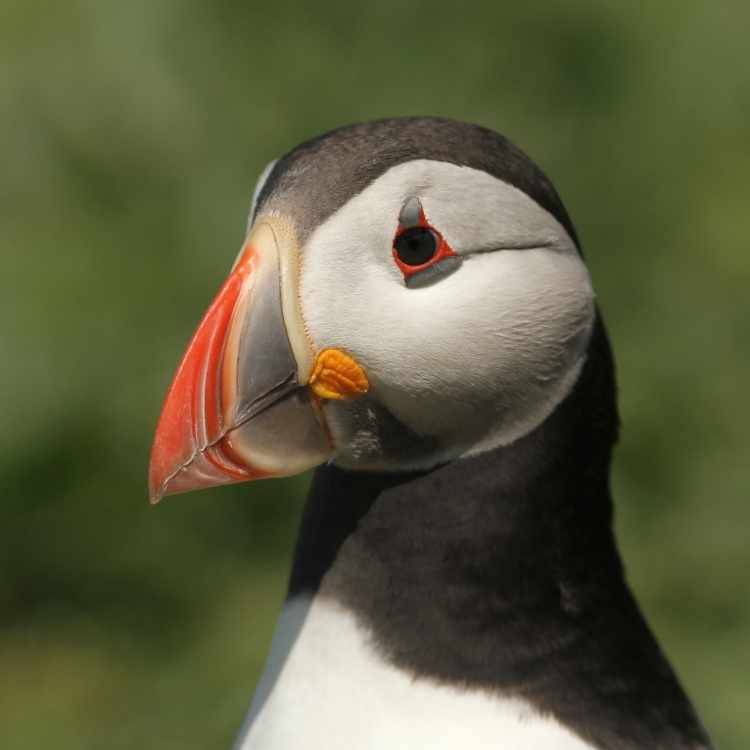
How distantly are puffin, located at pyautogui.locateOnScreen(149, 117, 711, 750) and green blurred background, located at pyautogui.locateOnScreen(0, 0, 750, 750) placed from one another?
183cm

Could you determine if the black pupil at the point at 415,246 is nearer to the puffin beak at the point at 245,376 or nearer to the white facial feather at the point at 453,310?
the white facial feather at the point at 453,310

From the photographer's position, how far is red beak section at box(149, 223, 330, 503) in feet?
8.18

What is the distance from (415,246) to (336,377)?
22cm

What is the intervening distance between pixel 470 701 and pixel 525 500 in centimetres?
31

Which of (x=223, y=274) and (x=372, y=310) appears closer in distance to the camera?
(x=372, y=310)

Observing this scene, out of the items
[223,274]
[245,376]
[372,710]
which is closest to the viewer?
[245,376]

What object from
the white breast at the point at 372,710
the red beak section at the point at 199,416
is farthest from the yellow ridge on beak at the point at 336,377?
the white breast at the point at 372,710

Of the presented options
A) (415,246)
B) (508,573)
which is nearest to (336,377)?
(415,246)

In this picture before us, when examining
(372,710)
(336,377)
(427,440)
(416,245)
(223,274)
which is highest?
(416,245)

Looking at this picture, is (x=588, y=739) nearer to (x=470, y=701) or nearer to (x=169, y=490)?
(x=470, y=701)

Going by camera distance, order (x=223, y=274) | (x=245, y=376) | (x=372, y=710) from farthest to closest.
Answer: (x=223, y=274), (x=372, y=710), (x=245, y=376)

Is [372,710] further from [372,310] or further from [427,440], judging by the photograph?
[372,310]

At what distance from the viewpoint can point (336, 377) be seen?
99.7 inches

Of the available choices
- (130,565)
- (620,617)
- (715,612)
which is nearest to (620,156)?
(715,612)
